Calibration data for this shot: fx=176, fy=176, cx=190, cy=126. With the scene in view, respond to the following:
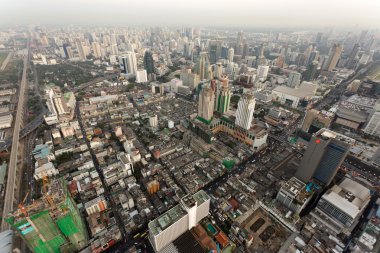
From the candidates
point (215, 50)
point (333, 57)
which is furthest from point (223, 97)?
point (333, 57)

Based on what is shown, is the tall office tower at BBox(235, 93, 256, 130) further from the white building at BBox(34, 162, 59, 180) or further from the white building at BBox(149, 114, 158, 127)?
the white building at BBox(34, 162, 59, 180)

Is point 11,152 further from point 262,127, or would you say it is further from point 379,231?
point 379,231

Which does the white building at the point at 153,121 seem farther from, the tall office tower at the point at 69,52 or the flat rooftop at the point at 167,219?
the tall office tower at the point at 69,52

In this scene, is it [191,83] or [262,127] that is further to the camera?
[191,83]

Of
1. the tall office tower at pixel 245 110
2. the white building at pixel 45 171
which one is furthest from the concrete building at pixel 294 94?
the white building at pixel 45 171

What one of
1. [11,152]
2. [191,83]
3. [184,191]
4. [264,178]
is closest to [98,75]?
[191,83]

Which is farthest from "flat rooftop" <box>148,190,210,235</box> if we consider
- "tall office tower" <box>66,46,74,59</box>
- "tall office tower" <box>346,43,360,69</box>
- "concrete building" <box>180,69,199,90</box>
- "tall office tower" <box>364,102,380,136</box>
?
"tall office tower" <box>66,46,74,59</box>

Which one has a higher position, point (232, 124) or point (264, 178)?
point (232, 124)
